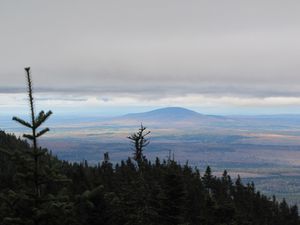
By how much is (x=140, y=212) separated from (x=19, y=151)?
90.8 ft

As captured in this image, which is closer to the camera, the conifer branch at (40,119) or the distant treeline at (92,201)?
the conifer branch at (40,119)

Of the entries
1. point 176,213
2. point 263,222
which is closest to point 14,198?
point 176,213

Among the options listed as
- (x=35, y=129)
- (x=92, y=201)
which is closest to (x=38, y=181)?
(x=35, y=129)

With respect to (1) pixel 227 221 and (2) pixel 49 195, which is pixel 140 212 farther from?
(2) pixel 49 195

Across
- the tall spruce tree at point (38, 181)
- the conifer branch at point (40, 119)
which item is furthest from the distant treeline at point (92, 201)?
the conifer branch at point (40, 119)

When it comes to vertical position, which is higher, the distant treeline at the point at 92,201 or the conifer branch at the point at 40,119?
the conifer branch at the point at 40,119

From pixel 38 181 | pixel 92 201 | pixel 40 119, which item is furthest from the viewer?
pixel 92 201

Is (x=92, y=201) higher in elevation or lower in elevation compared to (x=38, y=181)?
lower

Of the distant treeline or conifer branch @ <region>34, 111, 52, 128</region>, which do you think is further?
the distant treeline

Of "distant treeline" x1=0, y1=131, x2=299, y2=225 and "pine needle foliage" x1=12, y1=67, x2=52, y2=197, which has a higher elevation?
"pine needle foliage" x1=12, y1=67, x2=52, y2=197

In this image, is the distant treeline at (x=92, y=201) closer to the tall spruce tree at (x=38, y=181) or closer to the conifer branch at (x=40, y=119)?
the tall spruce tree at (x=38, y=181)

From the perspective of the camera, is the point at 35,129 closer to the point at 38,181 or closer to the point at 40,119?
the point at 40,119

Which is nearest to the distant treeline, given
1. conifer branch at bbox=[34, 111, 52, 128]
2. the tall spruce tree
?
the tall spruce tree

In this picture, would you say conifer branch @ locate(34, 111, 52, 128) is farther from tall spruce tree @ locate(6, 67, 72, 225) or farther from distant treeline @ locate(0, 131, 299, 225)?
distant treeline @ locate(0, 131, 299, 225)
